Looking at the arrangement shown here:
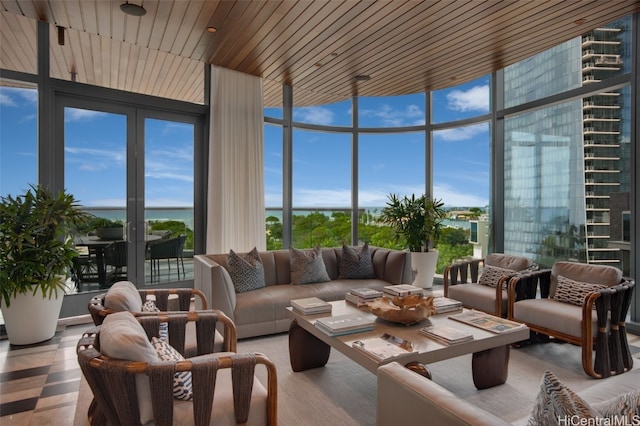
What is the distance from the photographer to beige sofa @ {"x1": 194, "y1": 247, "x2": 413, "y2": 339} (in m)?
3.57

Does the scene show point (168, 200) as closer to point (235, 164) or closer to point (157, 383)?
point (235, 164)

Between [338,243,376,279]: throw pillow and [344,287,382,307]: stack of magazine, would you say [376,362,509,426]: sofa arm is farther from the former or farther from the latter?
[338,243,376,279]: throw pillow

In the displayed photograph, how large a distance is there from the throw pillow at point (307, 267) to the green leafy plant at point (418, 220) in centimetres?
215

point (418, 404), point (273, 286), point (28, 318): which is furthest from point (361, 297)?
point (28, 318)

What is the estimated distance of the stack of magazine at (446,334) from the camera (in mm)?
2379

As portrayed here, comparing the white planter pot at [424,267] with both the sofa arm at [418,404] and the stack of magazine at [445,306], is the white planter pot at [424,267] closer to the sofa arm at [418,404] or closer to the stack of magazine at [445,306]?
the stack of magazine at [445,306]

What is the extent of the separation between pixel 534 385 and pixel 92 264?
15.5 ft

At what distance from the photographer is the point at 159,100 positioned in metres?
5.07

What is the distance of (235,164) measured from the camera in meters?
5.54

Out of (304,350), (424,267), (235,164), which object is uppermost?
(235,164)

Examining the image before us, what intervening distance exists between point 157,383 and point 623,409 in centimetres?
154

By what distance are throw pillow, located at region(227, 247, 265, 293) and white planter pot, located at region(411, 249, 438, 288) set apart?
2.89 meters

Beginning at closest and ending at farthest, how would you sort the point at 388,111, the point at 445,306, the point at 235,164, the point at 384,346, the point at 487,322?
the point at 384,346
the point at 487,322
the point at 445,306
the point at 235,164
the point at 388,111

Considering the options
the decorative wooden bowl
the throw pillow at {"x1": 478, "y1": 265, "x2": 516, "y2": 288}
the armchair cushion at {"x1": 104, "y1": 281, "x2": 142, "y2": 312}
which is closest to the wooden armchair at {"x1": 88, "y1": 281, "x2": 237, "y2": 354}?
the armchair cushion at {"x1": 104, "y1": 281, "x2": 142, "y2": 312}
